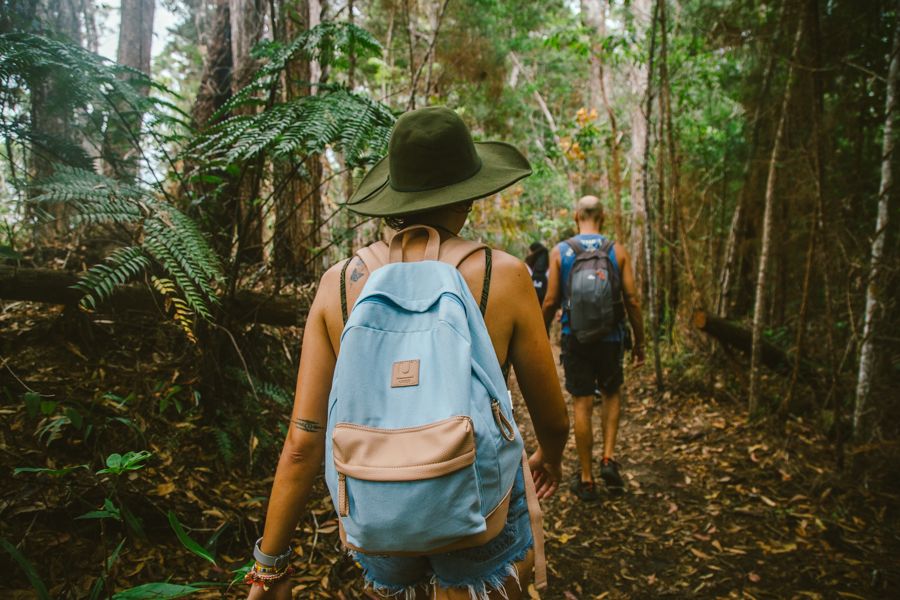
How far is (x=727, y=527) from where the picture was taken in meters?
3.41

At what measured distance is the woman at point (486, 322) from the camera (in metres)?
1.28

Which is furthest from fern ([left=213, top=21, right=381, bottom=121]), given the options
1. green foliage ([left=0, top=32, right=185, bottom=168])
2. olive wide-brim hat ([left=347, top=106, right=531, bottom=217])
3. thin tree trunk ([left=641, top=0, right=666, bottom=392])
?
thin tree trunk ([left=641, top=0, right=666, bottom=392])

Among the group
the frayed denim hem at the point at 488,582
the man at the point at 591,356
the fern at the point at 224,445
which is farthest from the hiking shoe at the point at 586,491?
the frayed denim hem at the point at 488,582

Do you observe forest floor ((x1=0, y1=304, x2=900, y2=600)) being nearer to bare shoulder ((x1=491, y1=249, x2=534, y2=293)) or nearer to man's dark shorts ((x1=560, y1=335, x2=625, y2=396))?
man's dark shorts ((x1=560, y1=335, x2=625, y2=396))

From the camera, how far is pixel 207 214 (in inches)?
119

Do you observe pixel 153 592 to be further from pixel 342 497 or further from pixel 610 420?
pixel 610 420

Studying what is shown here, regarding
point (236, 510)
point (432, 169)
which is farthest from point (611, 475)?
point (432, 169)

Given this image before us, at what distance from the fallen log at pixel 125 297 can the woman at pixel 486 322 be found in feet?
5.78

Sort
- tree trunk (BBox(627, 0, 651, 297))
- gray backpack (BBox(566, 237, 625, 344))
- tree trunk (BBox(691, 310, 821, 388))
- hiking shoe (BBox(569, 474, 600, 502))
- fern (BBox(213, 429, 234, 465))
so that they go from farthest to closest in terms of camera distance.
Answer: tree trunk (BBox(627, 0, 651, 297))
tree trunk (BBox(691, 310, 821, 388))
hiking shoe (BBox(569, 474, 600, 502))
gray backpack (BBox(566, 237, 625, 344))
fern (BBox(213, 429, 234, 465))

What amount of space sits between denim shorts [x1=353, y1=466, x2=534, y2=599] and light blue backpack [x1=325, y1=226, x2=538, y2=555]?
20 centimetres

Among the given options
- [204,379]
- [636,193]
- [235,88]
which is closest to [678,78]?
[636,193]

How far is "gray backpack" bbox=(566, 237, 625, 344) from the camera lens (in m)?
3.71

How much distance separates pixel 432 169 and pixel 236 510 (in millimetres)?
2316

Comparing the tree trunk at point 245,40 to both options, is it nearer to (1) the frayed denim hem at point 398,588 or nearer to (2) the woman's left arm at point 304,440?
(2) the woman's left arm at point 304,440
